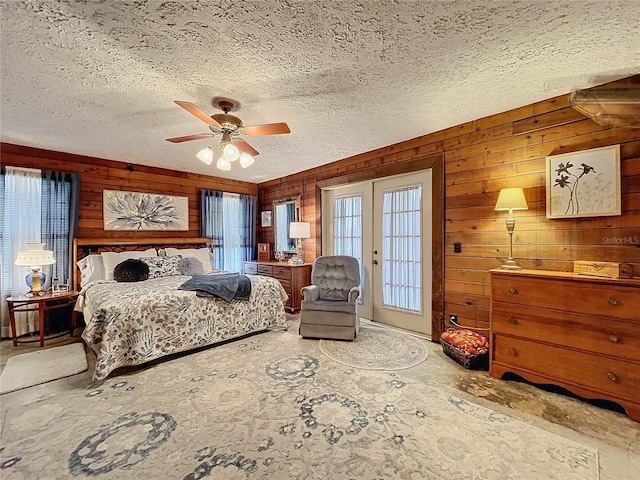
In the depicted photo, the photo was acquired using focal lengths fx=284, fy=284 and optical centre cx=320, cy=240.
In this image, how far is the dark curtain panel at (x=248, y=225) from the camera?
229 inches

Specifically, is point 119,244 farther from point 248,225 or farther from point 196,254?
point 248,225

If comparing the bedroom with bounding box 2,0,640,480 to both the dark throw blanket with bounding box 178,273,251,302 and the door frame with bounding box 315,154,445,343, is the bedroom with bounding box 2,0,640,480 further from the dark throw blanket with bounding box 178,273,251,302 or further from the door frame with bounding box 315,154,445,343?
the dark throw blanket with bounding box 178,273,251,302

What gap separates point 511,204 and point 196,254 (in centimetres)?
435

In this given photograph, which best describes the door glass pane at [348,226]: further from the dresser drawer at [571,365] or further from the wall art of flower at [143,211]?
the wall art of flower at [143,211]

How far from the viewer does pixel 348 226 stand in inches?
180

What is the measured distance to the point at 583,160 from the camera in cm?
236

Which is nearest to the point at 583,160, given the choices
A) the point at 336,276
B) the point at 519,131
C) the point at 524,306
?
the point at 519,131

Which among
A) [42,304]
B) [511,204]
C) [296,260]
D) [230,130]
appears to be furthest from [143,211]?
[511,204]

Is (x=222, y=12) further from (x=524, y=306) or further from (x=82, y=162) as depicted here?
(x=82, y=162)

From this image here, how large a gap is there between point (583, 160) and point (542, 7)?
4.66 feet

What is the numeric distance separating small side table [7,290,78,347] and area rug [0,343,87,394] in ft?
1.10

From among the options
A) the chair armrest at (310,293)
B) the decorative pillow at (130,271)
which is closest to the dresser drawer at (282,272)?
the chair armrest at (310,293)

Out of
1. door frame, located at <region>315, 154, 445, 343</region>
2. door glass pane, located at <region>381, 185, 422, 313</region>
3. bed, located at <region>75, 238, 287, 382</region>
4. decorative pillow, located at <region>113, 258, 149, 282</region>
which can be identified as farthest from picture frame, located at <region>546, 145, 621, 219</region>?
decorative pillow, located at <region>113, 258, 149, 282</region>

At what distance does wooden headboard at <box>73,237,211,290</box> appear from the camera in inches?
156
